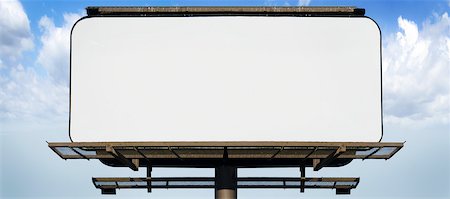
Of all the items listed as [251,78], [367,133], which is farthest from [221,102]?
[367,133]

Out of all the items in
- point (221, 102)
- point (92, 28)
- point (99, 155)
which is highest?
point (92, 28)

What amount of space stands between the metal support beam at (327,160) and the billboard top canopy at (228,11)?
2880 mm

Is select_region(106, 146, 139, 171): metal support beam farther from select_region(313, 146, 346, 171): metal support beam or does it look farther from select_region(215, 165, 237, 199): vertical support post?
select_region(313, 146, 346, 171): metal support beam

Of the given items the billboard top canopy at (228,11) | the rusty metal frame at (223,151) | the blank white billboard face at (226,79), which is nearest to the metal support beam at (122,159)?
the rusty metal frame at (223,151)

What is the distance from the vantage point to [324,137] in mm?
15555

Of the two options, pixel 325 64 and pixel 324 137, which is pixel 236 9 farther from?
pixel 324 137

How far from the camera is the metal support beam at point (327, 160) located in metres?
15.0

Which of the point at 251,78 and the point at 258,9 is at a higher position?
the point at 258,9

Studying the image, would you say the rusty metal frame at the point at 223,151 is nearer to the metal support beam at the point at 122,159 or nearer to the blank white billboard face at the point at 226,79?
the metal support beam at the point at 122,159

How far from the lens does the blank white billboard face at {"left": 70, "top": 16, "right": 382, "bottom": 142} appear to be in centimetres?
1561

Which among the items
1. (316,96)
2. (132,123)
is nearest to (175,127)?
(132,123)

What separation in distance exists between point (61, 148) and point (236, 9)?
4.54m

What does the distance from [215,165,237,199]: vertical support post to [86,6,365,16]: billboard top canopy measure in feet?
11.2

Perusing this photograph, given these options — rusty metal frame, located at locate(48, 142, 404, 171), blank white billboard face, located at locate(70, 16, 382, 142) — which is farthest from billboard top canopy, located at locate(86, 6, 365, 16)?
rusty metal frame, located at locate(48, 142, 404, 171)
